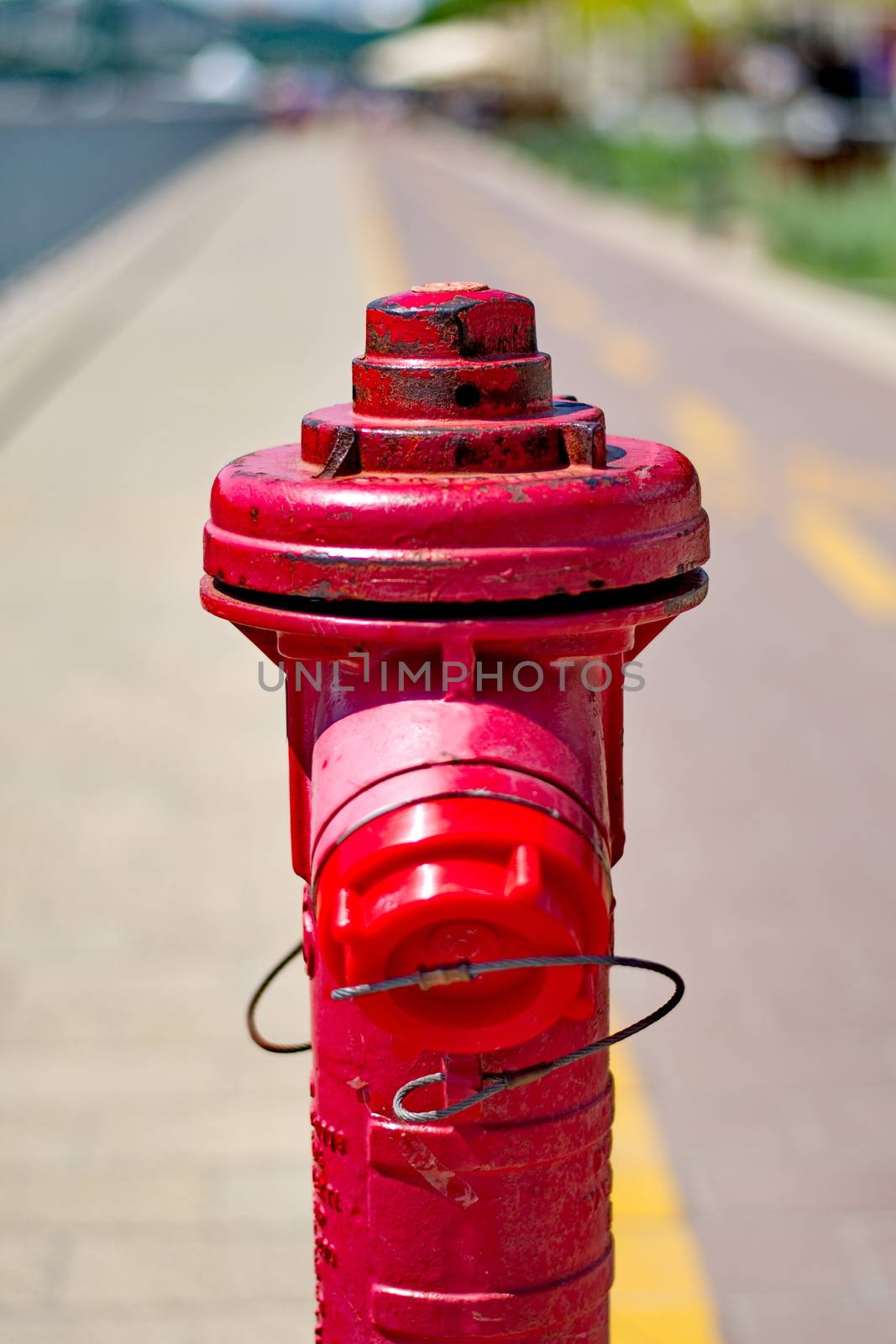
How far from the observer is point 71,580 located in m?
7.67

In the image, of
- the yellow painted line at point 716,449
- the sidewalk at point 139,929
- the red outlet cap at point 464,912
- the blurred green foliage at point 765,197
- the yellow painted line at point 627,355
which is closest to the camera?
the red outlet cap at point 464,912

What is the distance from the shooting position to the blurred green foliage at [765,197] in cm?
1950

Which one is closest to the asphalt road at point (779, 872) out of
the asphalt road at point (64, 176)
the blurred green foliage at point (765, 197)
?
the asphalt road at point (64, 176)

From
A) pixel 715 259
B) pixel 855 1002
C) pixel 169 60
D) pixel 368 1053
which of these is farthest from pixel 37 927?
pixel 169 60

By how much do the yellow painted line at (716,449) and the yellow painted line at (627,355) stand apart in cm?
81

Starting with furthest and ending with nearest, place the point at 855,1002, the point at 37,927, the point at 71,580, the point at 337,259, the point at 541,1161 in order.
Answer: the point at 337,259, the point at 71,580, the point at 37,927, the point at 855,1002, the point at 541,1161

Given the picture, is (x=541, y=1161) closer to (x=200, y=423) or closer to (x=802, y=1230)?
(x=802, y=1230)

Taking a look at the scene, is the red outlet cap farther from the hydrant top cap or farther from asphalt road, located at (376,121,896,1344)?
asphalt road, located at (376,121,896,1344)

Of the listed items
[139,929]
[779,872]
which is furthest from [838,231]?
[139,929]

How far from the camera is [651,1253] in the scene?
10.2 feet

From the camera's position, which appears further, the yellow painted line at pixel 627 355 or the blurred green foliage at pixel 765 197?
the blurred green foliage at pixel 765 197

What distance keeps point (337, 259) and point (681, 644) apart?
16.4 m

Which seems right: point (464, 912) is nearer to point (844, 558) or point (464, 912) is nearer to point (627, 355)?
point (844, 558)

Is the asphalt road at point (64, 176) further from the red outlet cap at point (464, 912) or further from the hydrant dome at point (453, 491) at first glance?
the red outlet cap at point (464, 912)
